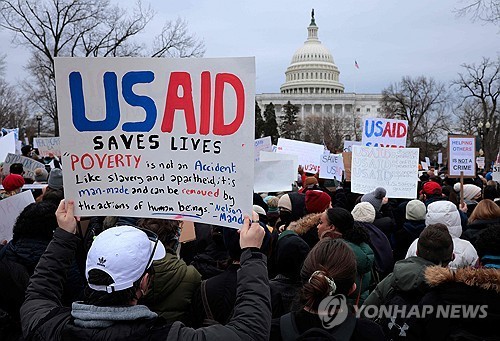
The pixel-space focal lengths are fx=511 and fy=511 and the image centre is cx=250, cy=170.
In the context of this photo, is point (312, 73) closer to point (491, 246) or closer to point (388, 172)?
point (388, 172)

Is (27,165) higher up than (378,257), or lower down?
higher up

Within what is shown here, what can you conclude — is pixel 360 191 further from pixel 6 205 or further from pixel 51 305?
pixel 51 305

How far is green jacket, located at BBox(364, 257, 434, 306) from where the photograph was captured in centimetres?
288

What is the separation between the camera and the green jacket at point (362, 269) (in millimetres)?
3535

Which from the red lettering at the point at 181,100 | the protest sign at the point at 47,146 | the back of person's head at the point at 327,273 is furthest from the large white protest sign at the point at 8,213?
the protest sign at the point at 47,146

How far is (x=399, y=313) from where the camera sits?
2.87 meters

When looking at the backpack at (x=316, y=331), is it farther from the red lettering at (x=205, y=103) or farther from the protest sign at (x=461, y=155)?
the protest sign at (x=461, y=155)

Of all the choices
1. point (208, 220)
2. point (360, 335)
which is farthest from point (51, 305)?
point (360, 335)

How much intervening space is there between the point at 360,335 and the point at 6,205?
3.19 meters

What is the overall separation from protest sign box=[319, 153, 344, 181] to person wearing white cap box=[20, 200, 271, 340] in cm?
835

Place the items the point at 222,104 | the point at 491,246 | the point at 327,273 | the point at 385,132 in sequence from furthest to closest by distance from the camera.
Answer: the point at 385,132 → the point at 491,246 → the point at 222,104 → the point at 327,273

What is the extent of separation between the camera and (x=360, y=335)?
7.27 ft

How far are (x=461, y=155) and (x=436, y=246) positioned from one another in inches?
263

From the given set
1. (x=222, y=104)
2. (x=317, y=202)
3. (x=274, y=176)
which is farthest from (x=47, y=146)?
(x=222, y=104)
